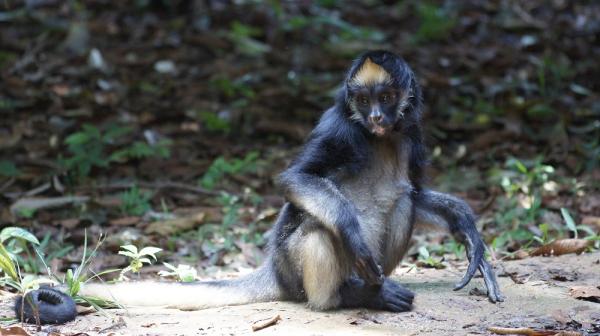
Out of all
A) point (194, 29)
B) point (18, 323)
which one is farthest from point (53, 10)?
point (18, 323)

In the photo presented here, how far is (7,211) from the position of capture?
664cm

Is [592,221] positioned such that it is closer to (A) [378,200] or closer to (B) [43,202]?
(A) [378,200]

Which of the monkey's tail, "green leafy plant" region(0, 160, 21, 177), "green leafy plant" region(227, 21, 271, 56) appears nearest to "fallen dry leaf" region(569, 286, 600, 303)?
the monkey's tail

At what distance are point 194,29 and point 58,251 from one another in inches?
248

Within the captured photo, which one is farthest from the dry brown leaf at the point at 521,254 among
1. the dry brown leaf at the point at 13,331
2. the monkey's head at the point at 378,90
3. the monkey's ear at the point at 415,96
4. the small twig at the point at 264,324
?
the dry brown leaf at the point at 13,331

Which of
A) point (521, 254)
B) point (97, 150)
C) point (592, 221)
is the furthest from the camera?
point (97, 150)

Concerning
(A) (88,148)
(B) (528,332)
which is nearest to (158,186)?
(A) (88,148)

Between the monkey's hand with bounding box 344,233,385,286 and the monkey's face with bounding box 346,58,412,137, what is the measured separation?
64 cm

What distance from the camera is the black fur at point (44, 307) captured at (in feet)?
13.2

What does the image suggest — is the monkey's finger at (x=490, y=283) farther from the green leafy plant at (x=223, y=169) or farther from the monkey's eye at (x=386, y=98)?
the green leafy plant at (x=223, y=169)

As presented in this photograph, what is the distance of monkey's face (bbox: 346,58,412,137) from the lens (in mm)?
4426

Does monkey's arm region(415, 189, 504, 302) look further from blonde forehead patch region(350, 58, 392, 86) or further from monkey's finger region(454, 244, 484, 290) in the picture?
blonde forehead patch region(350, 58, 392, 86)

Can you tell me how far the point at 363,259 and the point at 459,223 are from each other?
3.10 feet

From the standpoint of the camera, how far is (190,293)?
15.0 ft
